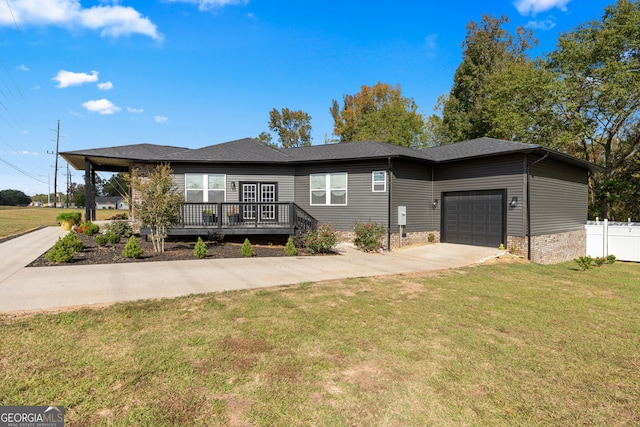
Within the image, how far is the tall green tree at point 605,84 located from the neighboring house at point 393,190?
730 centimetres

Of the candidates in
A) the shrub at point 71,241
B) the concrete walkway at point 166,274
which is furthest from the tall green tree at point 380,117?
the shrub at point 71,241

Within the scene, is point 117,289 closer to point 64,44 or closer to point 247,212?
point 247,212

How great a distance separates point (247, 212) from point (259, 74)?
Answer: 40.7ft

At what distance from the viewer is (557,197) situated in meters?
13.7

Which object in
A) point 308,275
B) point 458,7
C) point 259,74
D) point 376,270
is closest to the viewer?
point 308,275

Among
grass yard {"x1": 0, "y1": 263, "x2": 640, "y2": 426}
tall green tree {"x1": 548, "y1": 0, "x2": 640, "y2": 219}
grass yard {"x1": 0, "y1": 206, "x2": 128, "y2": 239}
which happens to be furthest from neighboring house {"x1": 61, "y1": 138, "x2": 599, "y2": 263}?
tall green tree {"x1": 548, "y1": 0, "x2": 640, "y2": 219}

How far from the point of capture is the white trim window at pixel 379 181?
1314 centimetres

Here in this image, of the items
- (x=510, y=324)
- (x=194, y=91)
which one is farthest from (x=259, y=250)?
(x=194, y=91)

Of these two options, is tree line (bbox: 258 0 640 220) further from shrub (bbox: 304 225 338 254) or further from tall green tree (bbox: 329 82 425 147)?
shrub (bbox: 304 225 338 254)

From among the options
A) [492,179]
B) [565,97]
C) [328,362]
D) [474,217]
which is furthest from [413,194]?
[565,97]

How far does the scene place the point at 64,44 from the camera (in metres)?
15.3

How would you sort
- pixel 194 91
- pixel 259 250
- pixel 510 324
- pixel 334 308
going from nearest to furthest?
pixel 510 324 < pixel 334 308 < pixel 259 250 < pixel 194 91

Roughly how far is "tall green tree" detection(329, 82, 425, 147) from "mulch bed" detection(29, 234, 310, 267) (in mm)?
22682

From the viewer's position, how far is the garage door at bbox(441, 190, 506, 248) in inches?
486
